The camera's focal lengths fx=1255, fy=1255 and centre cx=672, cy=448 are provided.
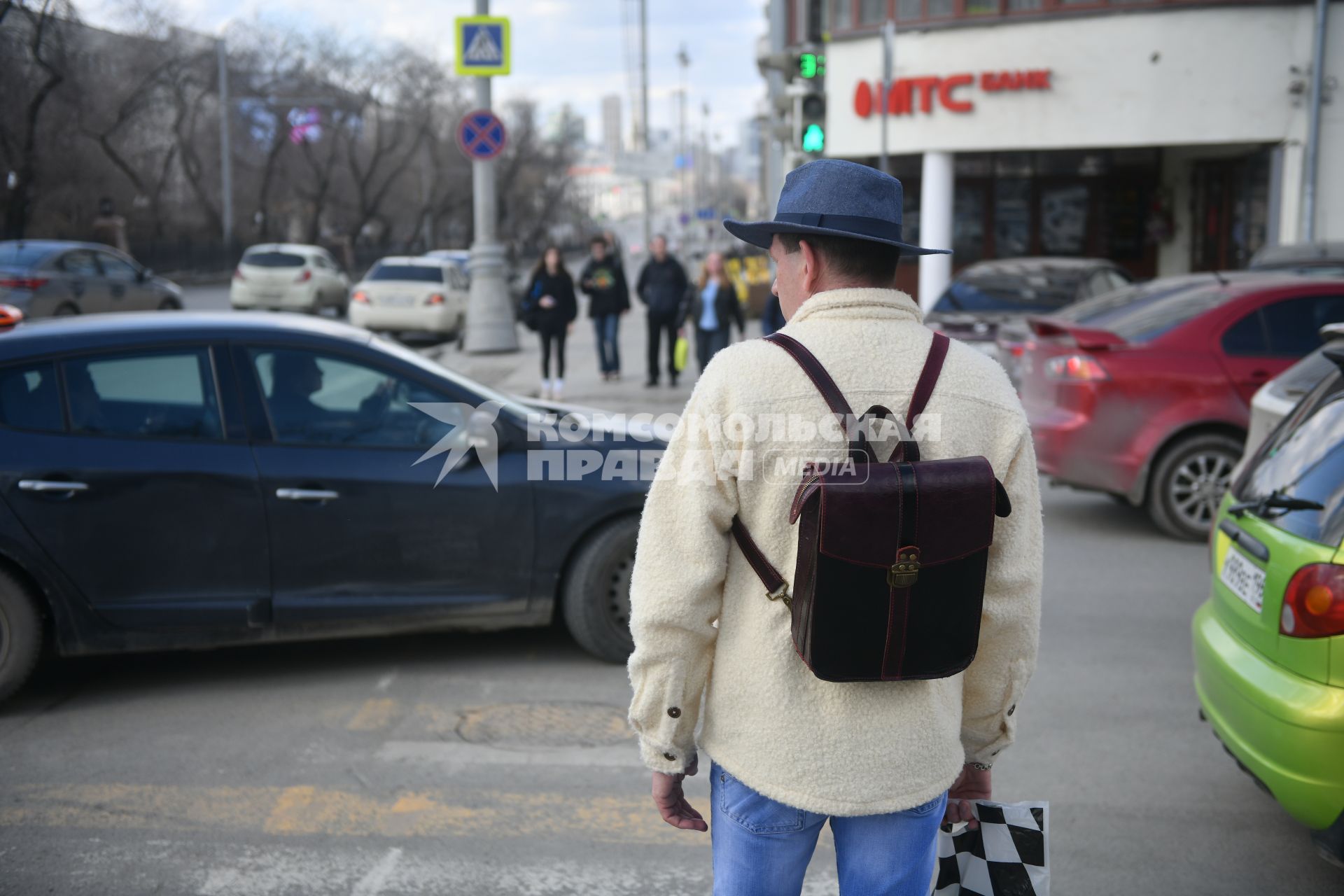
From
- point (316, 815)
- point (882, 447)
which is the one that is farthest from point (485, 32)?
point (882, 447)

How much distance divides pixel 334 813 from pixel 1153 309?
21.4ft

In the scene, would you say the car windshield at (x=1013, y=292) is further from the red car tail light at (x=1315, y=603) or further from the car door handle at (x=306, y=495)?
the red car tail light at (x=1315, y=603)

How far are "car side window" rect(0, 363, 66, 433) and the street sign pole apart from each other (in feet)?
46.1

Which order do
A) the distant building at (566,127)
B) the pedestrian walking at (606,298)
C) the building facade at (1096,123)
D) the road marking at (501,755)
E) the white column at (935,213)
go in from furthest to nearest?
the distant building at (566,127)
the white column at (935,213)
the building facade at (1096,123)
the pedestrian walking at (606,298)
the road marking at (501,755)

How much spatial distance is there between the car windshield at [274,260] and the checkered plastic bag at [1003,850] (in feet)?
91.4

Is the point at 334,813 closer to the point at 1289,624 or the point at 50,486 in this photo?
the point at 50,486

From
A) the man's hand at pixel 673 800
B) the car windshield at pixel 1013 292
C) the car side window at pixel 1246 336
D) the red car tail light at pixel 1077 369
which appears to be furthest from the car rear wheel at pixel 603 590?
the car windshield at pixel 1013 292

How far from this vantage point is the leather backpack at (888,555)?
200 centimetres

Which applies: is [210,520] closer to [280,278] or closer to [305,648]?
[305,648]

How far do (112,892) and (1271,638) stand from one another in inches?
134

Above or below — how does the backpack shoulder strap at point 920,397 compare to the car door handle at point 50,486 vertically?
above

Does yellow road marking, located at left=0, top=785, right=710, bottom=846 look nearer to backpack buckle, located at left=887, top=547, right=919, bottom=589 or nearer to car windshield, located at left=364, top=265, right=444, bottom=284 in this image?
backpack buckle, located at left=887, top=547, right=919, bottom=589

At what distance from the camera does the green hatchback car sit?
331 centimetres

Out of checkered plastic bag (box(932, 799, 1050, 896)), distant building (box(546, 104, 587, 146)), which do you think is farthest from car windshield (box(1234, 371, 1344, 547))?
distant building (box(546, 104, 587, 146))
